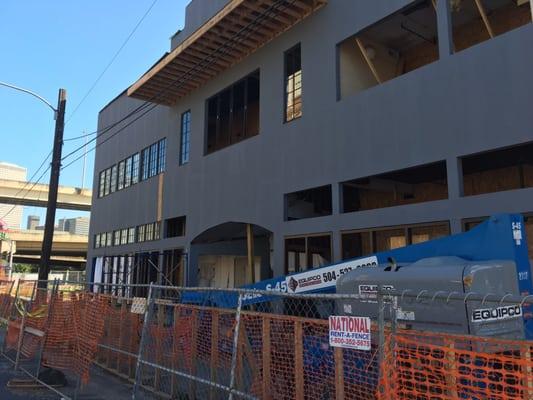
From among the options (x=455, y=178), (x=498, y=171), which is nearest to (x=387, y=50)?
(x=498, y=171)

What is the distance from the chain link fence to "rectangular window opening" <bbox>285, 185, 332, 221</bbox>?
3.21m

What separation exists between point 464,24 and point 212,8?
28.3 feet

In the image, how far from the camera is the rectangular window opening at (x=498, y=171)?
1048 centimetres

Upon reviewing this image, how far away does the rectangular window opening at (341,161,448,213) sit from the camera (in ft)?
41.0

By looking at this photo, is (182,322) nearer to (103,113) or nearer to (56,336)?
(56,336)

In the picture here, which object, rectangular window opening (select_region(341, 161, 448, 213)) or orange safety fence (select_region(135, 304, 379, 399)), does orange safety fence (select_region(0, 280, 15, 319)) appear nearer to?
orange safety fence (select_region(135, 304, 379, 399))

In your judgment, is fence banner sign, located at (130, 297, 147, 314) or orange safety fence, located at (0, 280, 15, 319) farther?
orange safety fence, located at (0, 280, 15, 319)

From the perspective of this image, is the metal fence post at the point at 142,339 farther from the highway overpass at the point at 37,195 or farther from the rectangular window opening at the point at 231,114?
the highway overpass at the point at 37,195

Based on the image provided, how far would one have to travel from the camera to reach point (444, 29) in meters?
9.85

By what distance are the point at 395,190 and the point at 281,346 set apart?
8479 millimetres

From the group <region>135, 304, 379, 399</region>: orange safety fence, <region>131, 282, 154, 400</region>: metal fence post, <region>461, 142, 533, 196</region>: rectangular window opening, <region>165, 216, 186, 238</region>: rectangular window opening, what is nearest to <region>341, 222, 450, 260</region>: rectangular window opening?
<region>461, 142, 533, 196</region>: rectangular window opening

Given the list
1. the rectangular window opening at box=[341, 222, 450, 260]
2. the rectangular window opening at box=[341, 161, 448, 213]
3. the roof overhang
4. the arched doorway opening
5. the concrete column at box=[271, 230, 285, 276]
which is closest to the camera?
the rectangular window opening at box=[341, 222, 450, 260]

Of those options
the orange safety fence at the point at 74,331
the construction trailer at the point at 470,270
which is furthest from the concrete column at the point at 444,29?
the orange safety fence at the point at 74,331

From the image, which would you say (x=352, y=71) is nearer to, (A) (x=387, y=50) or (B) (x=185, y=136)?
(A) (x=387, y=50)
